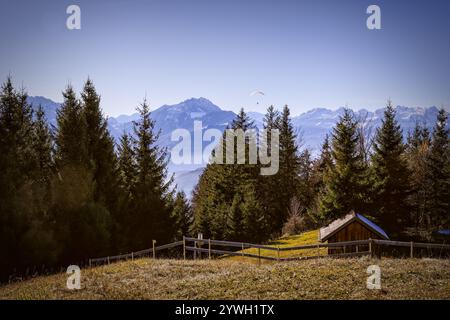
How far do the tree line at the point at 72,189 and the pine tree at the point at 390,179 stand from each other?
22.7 meters

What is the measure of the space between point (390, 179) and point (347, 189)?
5134 mm

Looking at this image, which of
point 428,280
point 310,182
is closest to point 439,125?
point 310,182

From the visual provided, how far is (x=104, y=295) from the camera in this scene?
11727mm

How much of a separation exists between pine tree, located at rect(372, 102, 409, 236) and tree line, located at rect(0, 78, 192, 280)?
22.7m

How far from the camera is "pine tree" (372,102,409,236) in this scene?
36812 millimetres

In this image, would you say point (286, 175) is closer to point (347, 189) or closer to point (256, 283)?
point (347, 189)

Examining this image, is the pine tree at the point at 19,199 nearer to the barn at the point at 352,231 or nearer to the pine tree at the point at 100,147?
the pine tree at the point at 100,147

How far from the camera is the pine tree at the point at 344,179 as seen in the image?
3619cm

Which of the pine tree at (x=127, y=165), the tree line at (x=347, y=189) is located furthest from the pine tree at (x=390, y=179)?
the pine tree at (x=127, y=165)

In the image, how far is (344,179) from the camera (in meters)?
36.4

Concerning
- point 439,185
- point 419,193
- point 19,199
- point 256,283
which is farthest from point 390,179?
point 19,199

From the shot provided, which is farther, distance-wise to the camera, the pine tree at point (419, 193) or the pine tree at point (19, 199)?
the pine tree at point (419, 193)

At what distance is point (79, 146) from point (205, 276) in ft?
55.5

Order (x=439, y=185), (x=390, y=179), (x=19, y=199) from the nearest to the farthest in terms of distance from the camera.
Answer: (x=19, y=199) → (x=390, y=179) → (x=439, y=185)
